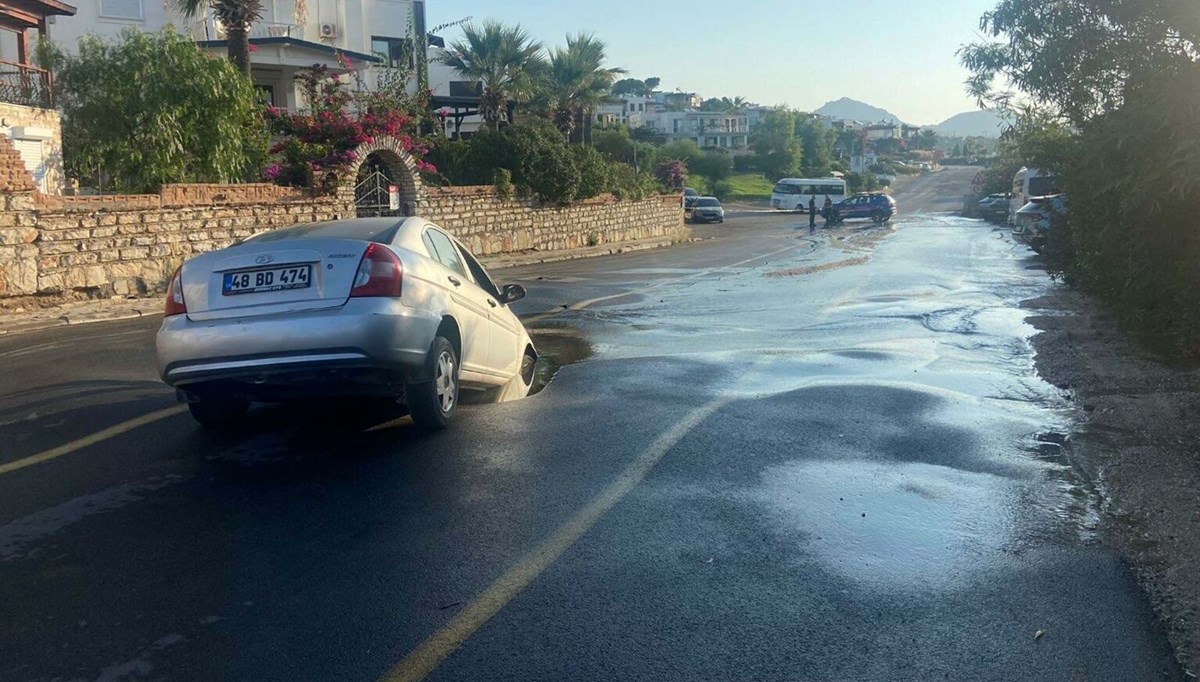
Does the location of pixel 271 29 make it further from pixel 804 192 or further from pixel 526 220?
pixel 804 192

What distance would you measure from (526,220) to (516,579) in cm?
2884

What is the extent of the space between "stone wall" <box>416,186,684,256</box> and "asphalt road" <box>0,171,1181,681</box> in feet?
63.2

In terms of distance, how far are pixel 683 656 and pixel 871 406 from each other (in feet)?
16.1

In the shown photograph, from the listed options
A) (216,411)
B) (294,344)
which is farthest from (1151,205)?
(216,411)

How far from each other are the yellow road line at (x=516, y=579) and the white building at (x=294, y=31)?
29100 millimetres

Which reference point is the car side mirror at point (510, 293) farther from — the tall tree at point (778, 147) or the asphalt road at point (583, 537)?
the tall tree at point (778, 147)

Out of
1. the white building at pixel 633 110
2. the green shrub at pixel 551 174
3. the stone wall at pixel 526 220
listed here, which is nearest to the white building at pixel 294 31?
the green shrub at pixel 551 174

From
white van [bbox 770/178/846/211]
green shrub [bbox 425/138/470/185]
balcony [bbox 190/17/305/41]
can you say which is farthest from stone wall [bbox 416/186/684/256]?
white van [bbox 770/178/846/211]

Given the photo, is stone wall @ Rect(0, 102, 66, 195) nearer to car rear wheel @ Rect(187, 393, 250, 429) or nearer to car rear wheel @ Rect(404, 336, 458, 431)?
Result: car rear wheel @ Rect(187, 393, 250, 429)

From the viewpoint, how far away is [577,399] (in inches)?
338

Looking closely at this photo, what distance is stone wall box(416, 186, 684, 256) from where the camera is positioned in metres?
29.0

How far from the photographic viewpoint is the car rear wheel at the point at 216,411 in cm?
762

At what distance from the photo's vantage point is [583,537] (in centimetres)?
515

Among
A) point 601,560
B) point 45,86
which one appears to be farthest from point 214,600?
point 45,86
